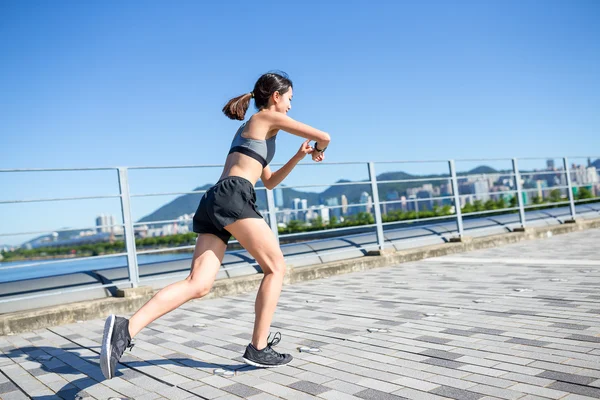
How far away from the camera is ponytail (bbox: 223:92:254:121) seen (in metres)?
3.08

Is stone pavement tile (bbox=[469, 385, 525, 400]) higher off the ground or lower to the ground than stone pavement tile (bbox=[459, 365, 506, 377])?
higher

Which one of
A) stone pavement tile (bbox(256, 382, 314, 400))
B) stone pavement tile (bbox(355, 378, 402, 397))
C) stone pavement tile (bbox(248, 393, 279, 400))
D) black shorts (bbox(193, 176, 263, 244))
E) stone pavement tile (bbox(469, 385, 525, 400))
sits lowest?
stone pavement tile (bbox(469, 385, 525, 400))

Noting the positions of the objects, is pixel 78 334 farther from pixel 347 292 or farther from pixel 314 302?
pixel 347 292

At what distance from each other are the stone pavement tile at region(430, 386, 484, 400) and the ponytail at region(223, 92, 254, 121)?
1.77 metres

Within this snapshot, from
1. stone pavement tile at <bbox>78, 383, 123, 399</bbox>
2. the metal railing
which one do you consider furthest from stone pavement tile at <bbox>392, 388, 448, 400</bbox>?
the metal railing

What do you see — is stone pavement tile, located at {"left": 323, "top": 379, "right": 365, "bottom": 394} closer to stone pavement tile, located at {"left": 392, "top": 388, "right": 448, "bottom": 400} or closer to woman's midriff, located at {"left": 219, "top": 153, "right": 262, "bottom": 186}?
stone pavement tile, located at {"left": 392, "top": 388, "right": 448, "bottom": 400}

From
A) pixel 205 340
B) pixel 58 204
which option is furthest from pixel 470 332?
pixel 58 204

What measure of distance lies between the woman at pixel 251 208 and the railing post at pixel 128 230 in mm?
2995

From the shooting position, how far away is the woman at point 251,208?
2.86 meters

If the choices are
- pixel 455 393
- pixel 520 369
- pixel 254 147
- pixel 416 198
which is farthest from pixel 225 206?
pixel 416 198

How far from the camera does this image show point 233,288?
6.28m

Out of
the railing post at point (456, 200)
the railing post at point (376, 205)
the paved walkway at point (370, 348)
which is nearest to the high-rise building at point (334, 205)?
the railing post at point (376, 205)

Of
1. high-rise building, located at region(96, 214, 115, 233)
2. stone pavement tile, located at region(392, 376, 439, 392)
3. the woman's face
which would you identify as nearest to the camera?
stone pavement tile, located at region(392, 376, 439, 392)

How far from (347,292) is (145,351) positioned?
260 cm
